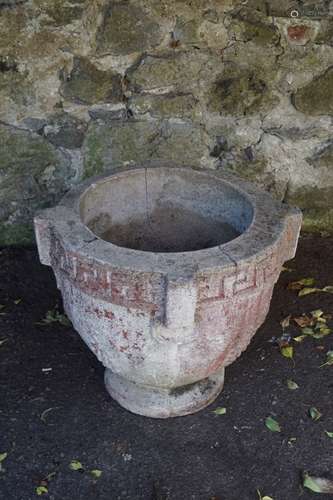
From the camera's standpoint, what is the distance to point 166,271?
1992 millimetres

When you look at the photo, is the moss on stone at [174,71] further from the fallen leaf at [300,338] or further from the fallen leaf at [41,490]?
the fallen leaf at [41,490]

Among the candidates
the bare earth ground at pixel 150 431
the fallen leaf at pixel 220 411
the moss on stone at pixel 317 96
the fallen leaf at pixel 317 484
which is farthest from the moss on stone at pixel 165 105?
the fallen leaf at pixel 317 484

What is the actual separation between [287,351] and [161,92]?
135 cm

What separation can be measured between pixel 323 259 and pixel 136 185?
122 cm

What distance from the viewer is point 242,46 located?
298 centimetres

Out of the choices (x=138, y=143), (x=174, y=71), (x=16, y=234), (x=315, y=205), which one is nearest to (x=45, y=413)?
(x=16, y=234)

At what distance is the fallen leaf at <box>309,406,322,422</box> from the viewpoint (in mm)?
Result: 2486

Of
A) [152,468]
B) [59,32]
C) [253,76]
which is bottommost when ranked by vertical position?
[152,468]

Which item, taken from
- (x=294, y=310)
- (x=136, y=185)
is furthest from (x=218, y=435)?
(x=136, y=185)

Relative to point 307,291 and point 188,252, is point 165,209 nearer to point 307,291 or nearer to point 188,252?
point 188,252

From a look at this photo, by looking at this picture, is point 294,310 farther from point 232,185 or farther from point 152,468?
point 152,468

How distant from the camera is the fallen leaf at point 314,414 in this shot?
2.49m

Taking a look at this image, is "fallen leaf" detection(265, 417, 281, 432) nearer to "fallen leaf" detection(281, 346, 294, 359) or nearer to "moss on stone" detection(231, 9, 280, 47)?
"fallen leaf" detection(281, 346, 294, 359)

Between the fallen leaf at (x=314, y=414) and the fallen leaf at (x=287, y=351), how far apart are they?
304 millimetres
